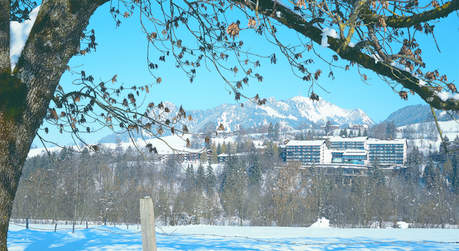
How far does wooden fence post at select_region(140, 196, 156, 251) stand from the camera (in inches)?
100

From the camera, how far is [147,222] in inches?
101

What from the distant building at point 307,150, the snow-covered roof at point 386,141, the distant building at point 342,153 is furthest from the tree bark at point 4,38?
the snow-covered roof at point 386,141

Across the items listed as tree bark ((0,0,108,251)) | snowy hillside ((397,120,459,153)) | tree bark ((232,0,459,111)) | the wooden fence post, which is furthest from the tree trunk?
snowy hillside ((397,120,459,153))

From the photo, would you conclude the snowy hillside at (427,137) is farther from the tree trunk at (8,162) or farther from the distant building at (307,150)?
the tree trunk at (8,162)

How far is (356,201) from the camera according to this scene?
2205 inches

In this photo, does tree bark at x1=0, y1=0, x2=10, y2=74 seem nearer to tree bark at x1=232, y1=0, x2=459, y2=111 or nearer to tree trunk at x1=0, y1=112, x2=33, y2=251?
tree trunk at x1=0, y1=112, x2=33, y2=251

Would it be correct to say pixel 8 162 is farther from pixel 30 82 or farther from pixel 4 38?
pixel 4 38

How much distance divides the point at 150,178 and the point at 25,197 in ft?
Result: 134

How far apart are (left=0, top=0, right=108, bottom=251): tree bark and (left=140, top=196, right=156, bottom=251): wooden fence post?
3.15 feet

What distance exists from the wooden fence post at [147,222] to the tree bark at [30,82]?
959 millimetres

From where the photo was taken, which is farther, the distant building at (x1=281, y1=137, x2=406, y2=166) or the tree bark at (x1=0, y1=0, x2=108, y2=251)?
the distant building at (x1=281, y1=137, x2=406, y2=166)

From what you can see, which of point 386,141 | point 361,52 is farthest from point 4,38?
point 386,141

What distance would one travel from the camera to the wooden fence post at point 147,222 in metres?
2.54

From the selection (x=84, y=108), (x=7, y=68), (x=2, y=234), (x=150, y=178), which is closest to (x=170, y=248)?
(x=84, y=108)
